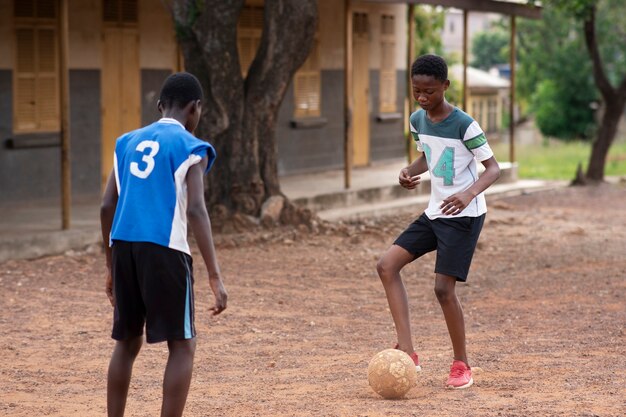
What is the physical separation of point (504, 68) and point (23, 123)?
210 feet

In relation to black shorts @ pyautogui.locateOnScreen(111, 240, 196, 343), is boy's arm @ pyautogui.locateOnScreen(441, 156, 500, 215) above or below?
above

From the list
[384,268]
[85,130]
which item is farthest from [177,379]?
[85,130]

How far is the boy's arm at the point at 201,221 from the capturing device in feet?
15.5

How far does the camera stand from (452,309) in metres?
6.24

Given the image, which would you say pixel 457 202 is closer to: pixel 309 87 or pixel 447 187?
pixel 447 187

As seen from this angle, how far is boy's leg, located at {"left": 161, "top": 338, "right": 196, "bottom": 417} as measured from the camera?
4.73m

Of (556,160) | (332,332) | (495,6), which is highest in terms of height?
(495,6)

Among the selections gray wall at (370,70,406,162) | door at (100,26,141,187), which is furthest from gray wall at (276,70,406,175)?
door at (100,26,141,187)

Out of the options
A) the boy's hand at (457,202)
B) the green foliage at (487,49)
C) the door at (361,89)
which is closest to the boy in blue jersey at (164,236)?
the boy's hand at (457,202)

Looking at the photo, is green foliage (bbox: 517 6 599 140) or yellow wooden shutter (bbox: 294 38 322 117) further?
green foliage (bbox: 517 6 599 140)

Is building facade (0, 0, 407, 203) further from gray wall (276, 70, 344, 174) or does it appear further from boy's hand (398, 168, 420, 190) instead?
boy's hand (398, 168, 420, 190)

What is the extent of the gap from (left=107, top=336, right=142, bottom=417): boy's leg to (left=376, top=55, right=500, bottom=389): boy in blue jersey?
186cm

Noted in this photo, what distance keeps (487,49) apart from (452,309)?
228ft

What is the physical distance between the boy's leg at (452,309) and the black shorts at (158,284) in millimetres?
1840
